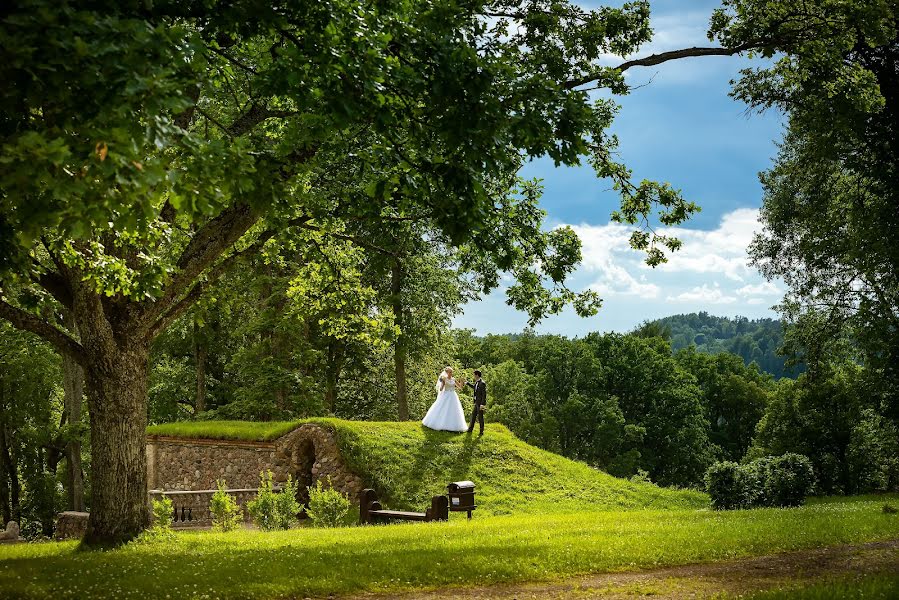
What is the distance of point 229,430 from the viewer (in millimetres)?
25578

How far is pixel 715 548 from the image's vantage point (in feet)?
37.8

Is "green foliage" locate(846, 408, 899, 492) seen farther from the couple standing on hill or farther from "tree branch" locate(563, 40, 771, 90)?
"tree branch" locate(563, 40, 771, 90)

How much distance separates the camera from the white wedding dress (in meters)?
27.0

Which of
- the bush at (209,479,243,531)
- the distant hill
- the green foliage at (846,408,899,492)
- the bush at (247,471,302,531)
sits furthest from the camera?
the distant hill

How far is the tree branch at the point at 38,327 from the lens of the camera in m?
12.8

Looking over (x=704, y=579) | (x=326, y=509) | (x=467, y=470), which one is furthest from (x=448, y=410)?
(x=704, y=579)

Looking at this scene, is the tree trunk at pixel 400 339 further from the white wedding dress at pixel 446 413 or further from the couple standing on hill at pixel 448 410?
the white wedding dress at pixel 446 413

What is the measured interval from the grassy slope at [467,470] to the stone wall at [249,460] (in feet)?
1.04

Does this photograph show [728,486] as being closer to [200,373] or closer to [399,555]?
[399,555]

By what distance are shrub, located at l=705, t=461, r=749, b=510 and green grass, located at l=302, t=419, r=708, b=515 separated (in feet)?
14.1

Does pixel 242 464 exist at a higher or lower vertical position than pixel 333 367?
lower

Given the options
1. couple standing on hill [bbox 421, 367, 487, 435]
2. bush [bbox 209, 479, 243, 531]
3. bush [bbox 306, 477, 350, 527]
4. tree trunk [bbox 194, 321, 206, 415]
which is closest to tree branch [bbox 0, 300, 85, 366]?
bush [bbox 209, 479, 243, 531]

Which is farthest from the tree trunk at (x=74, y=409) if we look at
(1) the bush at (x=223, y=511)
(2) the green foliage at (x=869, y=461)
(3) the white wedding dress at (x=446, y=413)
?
(2) the green foliage at (x=869, y=461)

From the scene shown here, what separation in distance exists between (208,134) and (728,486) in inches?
588
